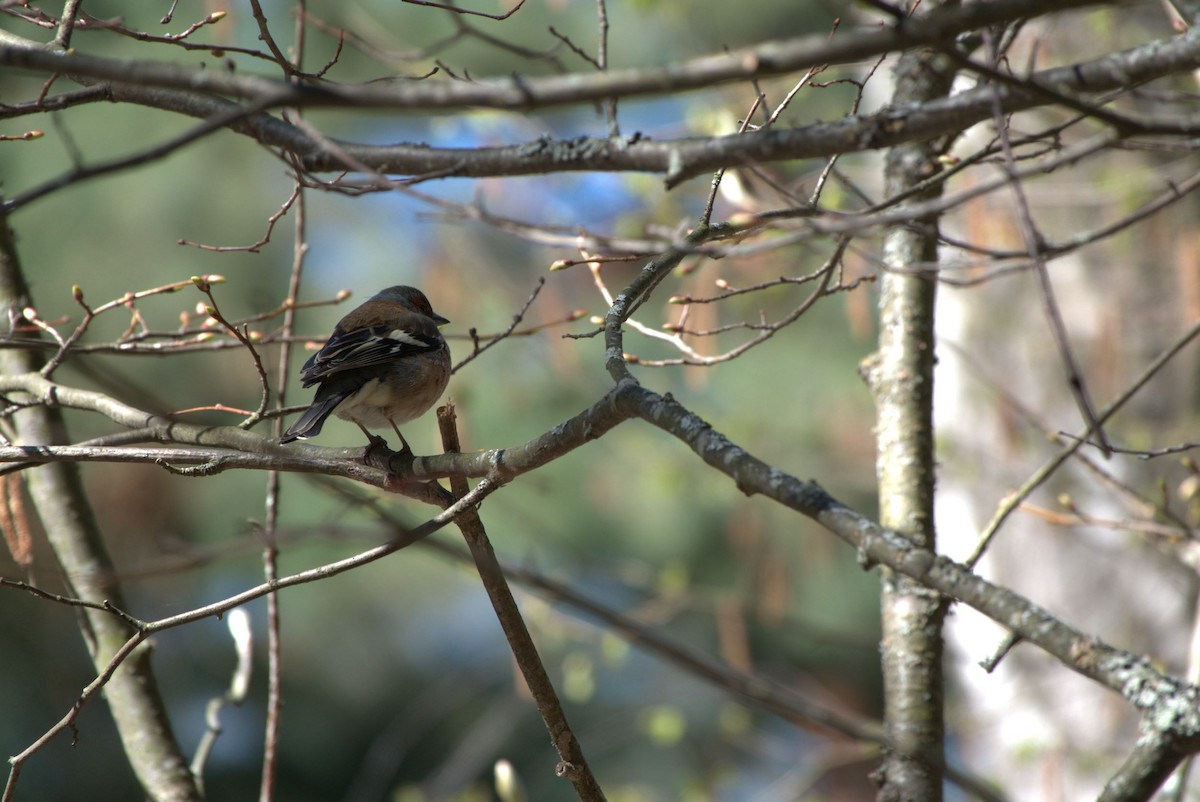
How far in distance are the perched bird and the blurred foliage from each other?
10.3 feet

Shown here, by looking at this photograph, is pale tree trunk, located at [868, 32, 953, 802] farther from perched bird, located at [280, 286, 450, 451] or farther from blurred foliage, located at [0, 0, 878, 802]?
blurred foliage, located at [0, 0, 878, 802]

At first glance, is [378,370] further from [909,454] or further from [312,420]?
[909,454]

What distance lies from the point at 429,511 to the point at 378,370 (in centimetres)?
427

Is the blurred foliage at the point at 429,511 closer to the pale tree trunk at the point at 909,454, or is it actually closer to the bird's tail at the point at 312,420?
the bird's tail at the point at 312,420

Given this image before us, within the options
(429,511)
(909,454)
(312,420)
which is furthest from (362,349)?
(429,511)

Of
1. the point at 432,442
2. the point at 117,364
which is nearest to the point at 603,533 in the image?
the point at 432,442

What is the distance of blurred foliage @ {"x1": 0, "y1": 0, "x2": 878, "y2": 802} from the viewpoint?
8734 mm

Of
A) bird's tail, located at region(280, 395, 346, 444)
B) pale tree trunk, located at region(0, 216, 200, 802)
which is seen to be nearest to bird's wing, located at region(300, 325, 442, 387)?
bird's tail, located at region(280, 395, 346, 444)

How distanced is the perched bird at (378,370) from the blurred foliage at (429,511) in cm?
313

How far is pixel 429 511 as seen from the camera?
821 centimetres

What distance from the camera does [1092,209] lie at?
23.0 feet

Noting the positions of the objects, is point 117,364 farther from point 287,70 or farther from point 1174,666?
point 1174,666

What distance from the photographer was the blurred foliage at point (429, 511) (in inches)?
344

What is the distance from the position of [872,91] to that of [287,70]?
7.06 meters
